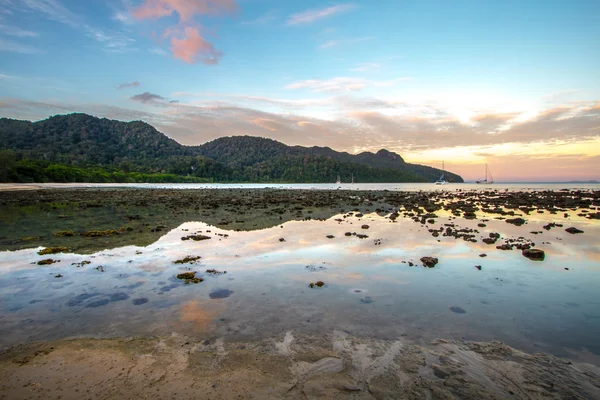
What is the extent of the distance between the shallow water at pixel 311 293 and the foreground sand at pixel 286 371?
52 cm

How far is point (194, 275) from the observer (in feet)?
33.0

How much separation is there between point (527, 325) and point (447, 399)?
3.72m

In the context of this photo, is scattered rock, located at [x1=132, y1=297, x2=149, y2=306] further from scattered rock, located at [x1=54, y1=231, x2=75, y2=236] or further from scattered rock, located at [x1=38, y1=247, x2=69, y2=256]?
scattered rock, located at [x1=54, y1=231, x2=75, y2=236]

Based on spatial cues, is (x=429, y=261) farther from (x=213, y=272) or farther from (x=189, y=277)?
(x=189, y=277)

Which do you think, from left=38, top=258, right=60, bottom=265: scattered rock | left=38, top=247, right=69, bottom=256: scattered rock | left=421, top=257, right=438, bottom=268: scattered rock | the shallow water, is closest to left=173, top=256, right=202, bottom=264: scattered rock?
the shallow water

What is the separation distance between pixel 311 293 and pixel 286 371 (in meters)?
3.72

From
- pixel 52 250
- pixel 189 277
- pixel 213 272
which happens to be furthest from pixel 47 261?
pixel 213 272

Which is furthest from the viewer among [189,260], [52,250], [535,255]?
[52,250]

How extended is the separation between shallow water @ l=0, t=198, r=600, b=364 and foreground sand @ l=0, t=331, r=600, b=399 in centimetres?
52

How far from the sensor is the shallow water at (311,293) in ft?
20.8

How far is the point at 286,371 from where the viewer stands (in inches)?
191

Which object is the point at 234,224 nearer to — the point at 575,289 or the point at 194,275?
the point at 194,275

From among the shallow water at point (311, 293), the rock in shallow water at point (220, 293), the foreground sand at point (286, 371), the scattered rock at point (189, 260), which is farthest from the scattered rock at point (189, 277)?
the foreground sand at point (286, 371)

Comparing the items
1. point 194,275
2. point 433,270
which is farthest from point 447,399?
point 194,275
